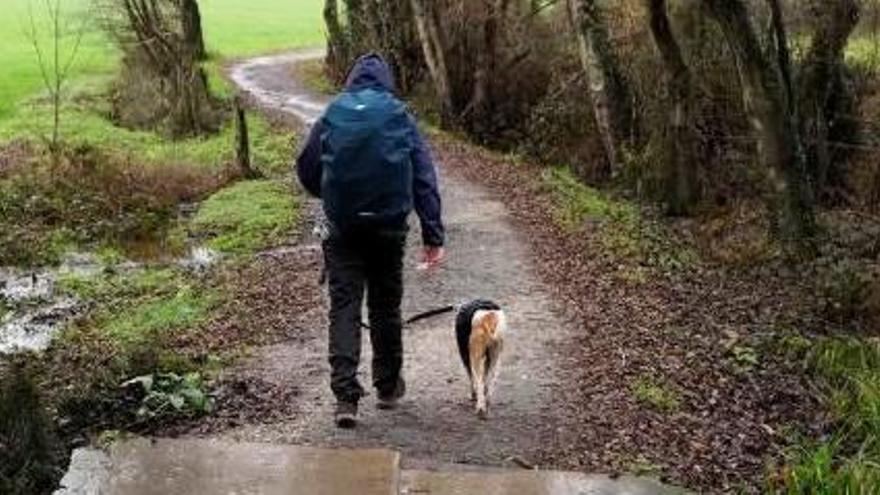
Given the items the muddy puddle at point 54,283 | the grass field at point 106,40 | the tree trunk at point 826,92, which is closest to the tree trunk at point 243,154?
the muddy puddle at point 54,283

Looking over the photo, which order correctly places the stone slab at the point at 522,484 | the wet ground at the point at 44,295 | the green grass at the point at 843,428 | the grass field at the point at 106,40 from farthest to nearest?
the grass field at the point at 106,40 < the wet ground at the point at 44,295 < the green grass at the point at 843,428 < the stone slab at the point at 522,484

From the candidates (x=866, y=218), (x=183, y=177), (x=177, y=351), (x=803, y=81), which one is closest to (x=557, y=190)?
(x=803, y=81)

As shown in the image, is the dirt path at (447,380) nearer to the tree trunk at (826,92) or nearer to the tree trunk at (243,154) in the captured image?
the tree trunk at (826,92)

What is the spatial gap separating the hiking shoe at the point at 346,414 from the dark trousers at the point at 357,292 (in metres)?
0.05

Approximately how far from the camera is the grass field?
40.2 meters

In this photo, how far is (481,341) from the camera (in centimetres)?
784

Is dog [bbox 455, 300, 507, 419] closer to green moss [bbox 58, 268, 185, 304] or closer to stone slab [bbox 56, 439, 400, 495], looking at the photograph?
stone slab [bbox 56, 439, 400, 495]

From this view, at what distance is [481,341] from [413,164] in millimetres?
1278

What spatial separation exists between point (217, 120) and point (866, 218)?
1989 centimetres

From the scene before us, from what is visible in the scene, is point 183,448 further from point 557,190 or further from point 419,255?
point 557,190

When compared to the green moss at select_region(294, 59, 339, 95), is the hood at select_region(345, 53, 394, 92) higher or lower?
higher

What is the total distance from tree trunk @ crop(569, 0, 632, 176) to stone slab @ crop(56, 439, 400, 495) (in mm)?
13646

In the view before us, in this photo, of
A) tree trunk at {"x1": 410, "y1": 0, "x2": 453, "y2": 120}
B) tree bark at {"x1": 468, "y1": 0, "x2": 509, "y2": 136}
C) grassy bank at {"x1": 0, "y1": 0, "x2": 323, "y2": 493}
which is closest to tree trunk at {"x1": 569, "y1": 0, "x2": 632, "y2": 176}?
grassy bank at {"x1": 0, "y1": 0, "x2": 323, "y2": 493}

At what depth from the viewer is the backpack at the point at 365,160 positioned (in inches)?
281
